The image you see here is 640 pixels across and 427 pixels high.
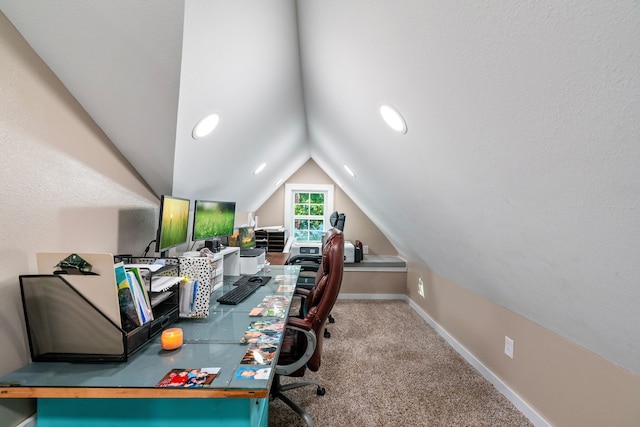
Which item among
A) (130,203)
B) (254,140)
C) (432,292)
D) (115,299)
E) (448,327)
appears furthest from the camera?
(432,292)

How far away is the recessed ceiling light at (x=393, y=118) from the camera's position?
1570mm

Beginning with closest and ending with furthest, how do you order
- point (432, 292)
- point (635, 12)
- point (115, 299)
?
1. point (635, 12)
2. point (115, 299)
3. point (432, 292)

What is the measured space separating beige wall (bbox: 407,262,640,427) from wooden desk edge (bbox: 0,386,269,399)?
1627mm

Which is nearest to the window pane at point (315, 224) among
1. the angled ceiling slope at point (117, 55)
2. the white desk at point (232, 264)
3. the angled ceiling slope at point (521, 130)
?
the white desk at point (232, 264)

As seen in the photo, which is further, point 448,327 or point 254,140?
point 448,327

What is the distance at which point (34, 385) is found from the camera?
0.96m

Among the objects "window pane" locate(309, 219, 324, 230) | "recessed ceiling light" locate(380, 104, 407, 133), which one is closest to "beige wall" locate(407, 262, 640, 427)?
"recessed ceiling light" locate(380, 104, 407, 133)

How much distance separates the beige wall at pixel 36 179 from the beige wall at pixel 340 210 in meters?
3.78

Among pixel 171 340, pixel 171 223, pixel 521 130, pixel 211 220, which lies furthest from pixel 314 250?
pixel 521 130

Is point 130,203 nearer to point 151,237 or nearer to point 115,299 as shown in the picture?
point 151,237

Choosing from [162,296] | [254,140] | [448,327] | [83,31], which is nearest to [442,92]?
[83,31]

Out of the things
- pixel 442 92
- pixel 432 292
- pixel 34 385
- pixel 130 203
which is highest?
pixel 442 92

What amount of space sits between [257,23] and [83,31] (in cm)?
72

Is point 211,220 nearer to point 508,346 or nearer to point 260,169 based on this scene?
point 260,169
